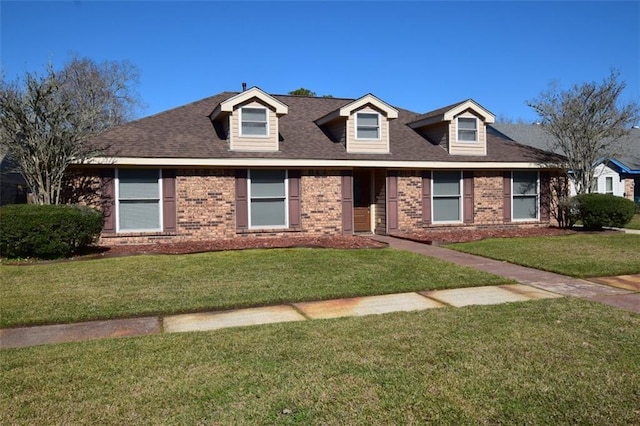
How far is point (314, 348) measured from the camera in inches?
207

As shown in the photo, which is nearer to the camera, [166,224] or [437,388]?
[437,388]

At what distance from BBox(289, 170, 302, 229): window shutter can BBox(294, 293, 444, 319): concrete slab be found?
7.83 m

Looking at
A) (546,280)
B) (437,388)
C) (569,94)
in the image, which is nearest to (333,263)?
(546,280)

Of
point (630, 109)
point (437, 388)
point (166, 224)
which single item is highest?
point (630, 109)

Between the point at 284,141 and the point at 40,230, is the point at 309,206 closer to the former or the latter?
the point at 284,141

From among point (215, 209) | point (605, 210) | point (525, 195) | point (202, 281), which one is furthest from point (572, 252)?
point (215, 209)

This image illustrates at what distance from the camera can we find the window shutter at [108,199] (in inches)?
551

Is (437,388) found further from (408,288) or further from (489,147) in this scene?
(489,147)

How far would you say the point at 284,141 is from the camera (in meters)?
16.6

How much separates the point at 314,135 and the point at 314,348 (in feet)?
42.7

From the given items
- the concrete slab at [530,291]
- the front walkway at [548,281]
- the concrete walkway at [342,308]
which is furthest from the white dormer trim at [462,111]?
the concrete slab at [530,291]

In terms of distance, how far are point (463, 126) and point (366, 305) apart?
40.7 ft

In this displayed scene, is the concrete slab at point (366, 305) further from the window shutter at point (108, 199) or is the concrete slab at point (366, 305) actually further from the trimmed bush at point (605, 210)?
the trimmed bush at point (605, 210)

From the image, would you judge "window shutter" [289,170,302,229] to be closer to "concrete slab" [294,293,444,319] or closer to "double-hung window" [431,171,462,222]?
"double-hung window" [431,171,462,222]
